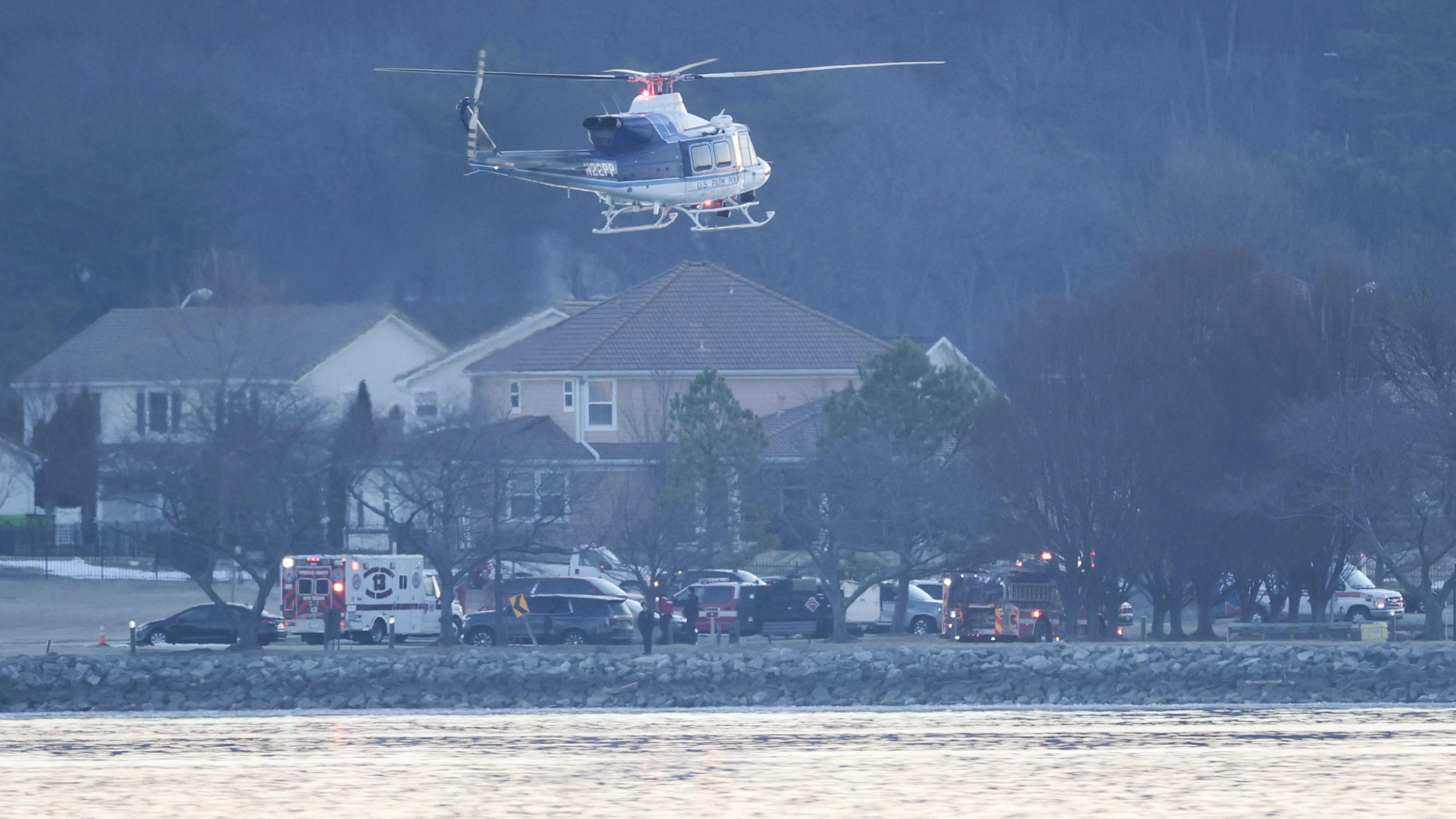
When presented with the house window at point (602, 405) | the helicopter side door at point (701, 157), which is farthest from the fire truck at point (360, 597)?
the house window at point (602, 405)

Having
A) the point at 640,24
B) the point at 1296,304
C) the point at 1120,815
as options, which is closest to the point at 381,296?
the point at 640,24

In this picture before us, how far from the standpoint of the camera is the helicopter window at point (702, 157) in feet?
103

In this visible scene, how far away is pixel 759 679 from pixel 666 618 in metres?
2.48

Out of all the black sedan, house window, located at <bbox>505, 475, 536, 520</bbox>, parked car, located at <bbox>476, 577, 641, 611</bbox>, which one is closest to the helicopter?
house window, located at <bbox>505, 475, 536, 520</bbox>

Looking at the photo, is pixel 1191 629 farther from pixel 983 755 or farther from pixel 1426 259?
pixel 983 755

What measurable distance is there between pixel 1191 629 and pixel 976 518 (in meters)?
7.21

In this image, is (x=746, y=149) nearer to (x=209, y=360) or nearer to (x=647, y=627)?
(x=647, y=627)

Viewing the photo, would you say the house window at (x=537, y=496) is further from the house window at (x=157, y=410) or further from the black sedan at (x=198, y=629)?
the house window at (x=157, y=410)

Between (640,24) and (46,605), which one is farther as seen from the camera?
(640,24)

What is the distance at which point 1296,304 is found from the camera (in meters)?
41.0

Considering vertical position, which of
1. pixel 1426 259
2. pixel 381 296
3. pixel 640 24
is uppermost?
pixel 640 24

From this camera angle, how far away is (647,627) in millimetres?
36562

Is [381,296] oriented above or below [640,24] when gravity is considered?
below

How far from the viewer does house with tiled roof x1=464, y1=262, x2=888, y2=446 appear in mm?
57094
